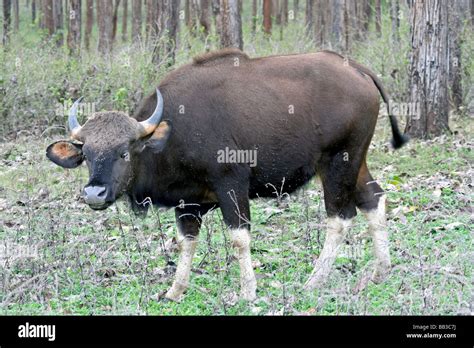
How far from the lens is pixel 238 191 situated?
21.0 ft

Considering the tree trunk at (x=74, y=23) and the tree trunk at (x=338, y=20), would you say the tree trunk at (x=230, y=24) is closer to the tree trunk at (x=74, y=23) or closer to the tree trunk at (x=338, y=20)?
the tree trunk at (x=74, y=23)

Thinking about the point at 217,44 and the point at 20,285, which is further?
the point at 217,44

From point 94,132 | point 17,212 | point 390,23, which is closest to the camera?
point 94,132

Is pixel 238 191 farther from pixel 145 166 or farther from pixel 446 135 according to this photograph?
pixel 446 135

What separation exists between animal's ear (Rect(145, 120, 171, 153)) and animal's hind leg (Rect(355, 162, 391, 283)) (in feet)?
6.27

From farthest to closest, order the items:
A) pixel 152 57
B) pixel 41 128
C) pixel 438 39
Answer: pixel 152 57 → pixel 41 128 → pixel 438 39

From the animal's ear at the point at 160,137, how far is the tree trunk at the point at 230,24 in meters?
8.67

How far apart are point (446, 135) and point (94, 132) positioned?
7.12m

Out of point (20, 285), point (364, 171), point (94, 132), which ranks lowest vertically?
point (20, 285)

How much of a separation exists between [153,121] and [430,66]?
673 cm

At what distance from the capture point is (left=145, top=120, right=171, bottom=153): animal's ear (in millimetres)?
6281

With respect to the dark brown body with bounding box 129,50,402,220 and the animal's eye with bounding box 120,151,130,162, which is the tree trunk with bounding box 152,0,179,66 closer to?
the dark brown body with bounding box 129,50,402,220
